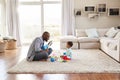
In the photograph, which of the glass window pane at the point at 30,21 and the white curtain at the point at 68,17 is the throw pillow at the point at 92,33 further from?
the glass window pane at the point at 30,21

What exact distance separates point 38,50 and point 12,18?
4105 mm

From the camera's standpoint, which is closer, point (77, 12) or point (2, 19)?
point (77, 12)

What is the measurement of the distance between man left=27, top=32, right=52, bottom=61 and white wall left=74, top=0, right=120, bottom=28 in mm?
3829

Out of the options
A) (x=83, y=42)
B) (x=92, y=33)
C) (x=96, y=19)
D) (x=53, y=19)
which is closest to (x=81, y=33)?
(x=92, y=33)

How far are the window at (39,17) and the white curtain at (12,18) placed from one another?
29 cm

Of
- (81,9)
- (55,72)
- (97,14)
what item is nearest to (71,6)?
(81,9)

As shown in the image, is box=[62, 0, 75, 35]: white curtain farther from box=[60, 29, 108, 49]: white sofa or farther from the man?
the man

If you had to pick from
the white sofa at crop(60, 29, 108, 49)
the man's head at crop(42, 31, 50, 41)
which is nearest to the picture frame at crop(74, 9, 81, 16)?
the white sofa at crop(60, 29, 108, 49)

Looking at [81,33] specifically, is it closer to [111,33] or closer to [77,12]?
[77,12]

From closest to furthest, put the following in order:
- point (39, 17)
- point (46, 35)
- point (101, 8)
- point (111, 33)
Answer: point (46, 35)
point (111, 33)
point (101, 8)
point (39, 17)

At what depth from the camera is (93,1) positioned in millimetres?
8797

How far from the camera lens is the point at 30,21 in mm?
9336

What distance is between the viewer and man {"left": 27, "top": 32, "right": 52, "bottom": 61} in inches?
203

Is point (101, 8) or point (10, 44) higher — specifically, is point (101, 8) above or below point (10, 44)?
above
